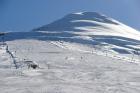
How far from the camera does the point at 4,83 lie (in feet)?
153

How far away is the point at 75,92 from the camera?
1603 inches

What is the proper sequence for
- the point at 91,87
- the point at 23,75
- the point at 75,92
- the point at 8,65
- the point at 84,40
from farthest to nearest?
the point at 84,40, the point at 8,65, the point at 23,75, the point at 91,87, the point at 75,92

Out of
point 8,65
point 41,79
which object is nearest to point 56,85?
point 41,79

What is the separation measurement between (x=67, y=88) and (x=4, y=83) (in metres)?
8.33

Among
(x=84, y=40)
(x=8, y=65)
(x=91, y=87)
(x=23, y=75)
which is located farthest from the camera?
(x=84, y=40)

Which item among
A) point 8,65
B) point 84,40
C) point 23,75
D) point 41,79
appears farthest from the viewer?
point 84,40

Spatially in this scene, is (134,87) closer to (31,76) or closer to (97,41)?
(31,76)

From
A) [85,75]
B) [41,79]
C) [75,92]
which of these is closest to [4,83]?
[41,79]

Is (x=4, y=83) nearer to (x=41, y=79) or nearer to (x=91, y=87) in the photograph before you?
(x=41, y=79)

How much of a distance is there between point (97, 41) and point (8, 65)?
122 m

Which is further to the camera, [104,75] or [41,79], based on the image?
[104,75]

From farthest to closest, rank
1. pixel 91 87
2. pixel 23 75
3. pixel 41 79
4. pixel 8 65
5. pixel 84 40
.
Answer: pixel 84 40
pixel 8 65
pixel 23 75
pixel 41 79
pixel 91 87

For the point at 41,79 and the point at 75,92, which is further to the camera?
the point at 41,79

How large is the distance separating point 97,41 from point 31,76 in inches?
5322
